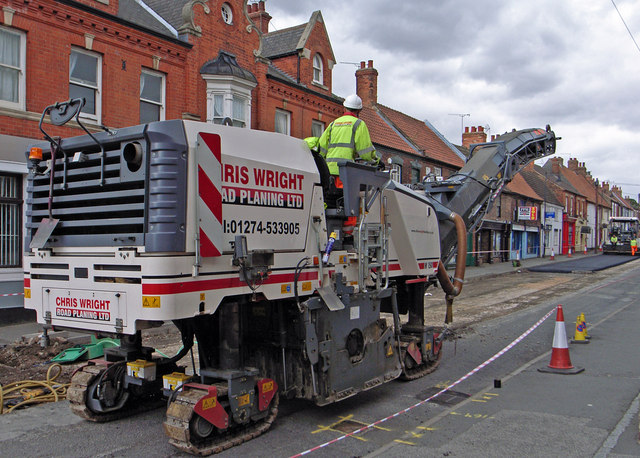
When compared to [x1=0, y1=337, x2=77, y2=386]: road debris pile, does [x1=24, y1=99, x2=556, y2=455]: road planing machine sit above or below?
above

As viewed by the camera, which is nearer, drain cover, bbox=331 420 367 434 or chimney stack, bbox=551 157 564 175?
drain cover, bbox=331 420 367 434

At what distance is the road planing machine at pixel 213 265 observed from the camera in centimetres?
Answer: 429

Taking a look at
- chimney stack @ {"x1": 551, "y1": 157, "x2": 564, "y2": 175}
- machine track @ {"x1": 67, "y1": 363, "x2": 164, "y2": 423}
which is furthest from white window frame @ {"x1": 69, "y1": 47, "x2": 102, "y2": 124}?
chimney stack @ {"x1": 551, "y1": 157, "x2": 564, "y2": 175}

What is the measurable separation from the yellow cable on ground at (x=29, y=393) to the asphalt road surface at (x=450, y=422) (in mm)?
189

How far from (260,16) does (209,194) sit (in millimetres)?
22232

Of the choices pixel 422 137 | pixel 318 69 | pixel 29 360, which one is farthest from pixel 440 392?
pixel 422 137

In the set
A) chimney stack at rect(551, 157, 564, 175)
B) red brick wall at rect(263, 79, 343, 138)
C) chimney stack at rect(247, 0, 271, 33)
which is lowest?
red brick wall at rect(263, 79, 343, 138)

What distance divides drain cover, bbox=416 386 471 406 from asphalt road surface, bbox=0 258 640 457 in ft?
0.04

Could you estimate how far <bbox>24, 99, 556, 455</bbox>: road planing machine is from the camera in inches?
169

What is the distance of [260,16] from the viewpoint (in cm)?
2459

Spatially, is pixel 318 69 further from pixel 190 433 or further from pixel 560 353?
pixel 190 433

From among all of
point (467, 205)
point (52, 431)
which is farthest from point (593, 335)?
point (52, 431)

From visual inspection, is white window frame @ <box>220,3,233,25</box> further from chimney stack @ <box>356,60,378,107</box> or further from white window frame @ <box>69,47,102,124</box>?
chimney stack @ <box>356,60,378,107</box>

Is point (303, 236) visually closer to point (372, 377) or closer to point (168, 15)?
point (372, 377)
